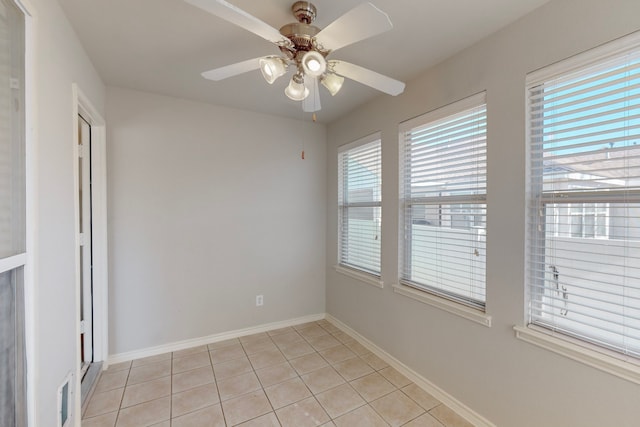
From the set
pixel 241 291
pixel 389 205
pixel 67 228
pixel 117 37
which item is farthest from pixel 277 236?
pixel 117 37

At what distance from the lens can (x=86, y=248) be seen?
228 cm

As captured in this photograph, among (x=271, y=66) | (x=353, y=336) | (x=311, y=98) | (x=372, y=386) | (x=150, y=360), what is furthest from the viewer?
(x=353, y=336)

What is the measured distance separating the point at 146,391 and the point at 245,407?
808 millimetres

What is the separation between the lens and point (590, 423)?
50.4 inches

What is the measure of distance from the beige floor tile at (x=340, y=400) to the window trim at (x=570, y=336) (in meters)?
1.18

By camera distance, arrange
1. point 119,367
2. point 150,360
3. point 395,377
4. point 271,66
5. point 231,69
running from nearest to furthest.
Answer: point 271,66, point 231,69, point 395,377, point 119,367, point 150,360

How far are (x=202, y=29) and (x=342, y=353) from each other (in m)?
2.81

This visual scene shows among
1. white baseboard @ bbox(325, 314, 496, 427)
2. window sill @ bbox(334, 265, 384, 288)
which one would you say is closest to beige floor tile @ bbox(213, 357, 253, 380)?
white baseboard @ bbox(325, 314, 496, 427)

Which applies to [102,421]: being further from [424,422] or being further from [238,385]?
[424,422]

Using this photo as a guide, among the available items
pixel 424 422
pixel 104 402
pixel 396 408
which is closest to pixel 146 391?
pixel 104 402

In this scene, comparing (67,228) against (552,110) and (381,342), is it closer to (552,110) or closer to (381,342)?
(381,342)

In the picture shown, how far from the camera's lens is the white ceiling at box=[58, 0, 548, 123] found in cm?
Result: 147

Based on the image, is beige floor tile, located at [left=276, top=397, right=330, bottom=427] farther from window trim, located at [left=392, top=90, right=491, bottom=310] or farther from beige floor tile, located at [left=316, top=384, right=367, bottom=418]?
window trim, located at [left=392, top=90, right=491, bottom=310]

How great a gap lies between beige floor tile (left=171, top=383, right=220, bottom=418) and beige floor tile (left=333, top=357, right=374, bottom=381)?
998mm
